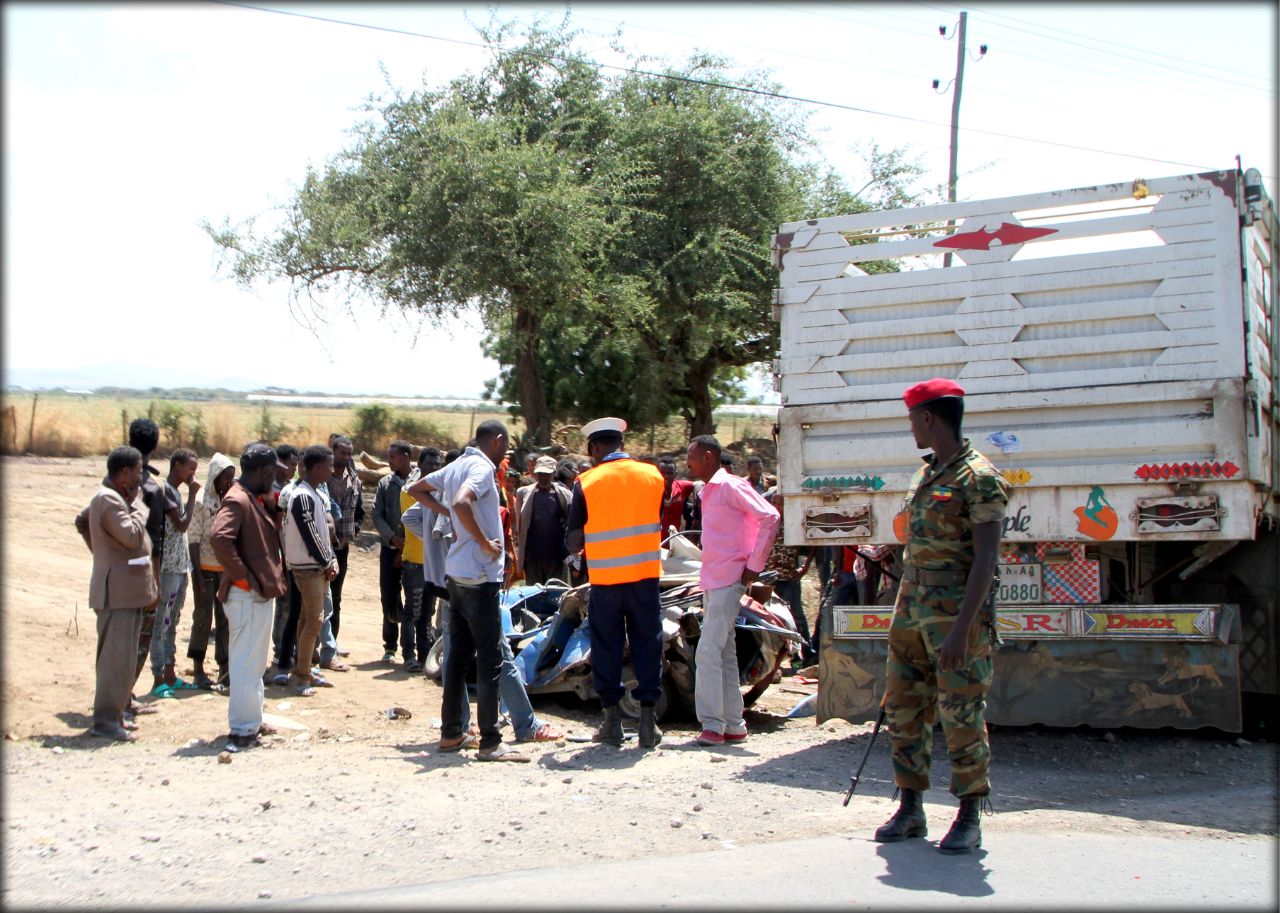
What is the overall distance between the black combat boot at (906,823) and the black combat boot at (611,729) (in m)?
2.38

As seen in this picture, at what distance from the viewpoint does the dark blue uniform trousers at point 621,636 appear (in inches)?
286

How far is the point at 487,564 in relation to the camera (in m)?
6.95

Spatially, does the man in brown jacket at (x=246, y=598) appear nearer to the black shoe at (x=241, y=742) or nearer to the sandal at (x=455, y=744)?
the black shoe at (x=241, y=742)

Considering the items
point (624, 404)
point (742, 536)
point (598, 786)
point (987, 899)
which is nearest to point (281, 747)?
point (598, 786)

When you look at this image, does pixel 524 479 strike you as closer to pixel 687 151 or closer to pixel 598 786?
pixel 598 786

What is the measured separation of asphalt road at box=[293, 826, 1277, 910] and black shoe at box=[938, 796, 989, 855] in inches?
1.5

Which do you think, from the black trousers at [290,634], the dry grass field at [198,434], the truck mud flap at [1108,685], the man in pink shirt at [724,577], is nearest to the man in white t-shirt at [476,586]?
the man in pink shirt at [724,577]

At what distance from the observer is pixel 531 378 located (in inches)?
841

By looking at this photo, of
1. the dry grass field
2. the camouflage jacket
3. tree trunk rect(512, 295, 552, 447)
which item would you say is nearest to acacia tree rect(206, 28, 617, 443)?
tree trunk rect(512, 295, 552, 447)

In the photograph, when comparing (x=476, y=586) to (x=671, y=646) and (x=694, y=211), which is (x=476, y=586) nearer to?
(x=671, y=646)

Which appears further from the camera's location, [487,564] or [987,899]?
[487,564]

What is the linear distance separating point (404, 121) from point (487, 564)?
13885 millimetres

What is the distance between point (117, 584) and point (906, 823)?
4.70 m

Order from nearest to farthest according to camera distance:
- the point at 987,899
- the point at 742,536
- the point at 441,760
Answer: the point at 987,899 → the point at 441,760 → the point at 742,536
